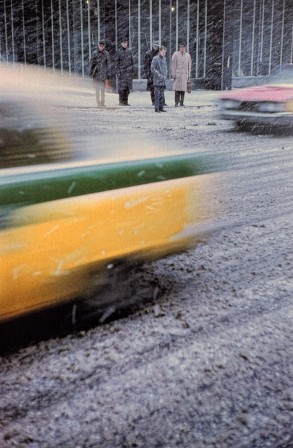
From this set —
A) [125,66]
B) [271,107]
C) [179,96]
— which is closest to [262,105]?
[271,107]

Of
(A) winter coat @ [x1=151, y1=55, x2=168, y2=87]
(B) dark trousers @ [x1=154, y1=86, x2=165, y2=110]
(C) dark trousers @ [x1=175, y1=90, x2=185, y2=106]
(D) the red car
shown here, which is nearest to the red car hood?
(D) the red car

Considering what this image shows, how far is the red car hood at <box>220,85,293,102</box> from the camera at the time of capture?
35.9 feet

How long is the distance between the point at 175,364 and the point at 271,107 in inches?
346

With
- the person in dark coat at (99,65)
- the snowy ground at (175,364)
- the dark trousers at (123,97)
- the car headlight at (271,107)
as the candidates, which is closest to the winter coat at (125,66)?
the person in dark coat at (99,65)

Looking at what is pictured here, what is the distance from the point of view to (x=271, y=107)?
10.9m

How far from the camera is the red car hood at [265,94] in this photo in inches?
430

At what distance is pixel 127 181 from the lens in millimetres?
3348

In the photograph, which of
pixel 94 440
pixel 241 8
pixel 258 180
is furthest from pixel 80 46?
pixel 94 440

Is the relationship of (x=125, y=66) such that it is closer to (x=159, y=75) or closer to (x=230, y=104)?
(x=159, y=75)

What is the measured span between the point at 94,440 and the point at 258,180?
5.47 meters

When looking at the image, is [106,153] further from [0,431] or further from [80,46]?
[80,46]

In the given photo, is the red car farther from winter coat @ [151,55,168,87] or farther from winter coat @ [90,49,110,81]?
winter coat @ [90,49,110,81]

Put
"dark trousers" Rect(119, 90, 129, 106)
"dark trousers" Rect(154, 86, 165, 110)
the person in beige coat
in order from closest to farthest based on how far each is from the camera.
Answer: "dark trousers" Rect(154, 86, 165, 110)
the person in beige coat
"dark trousers" Rect(119, 90, 129, 106)

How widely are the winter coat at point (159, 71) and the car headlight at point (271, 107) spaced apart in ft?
16.3
